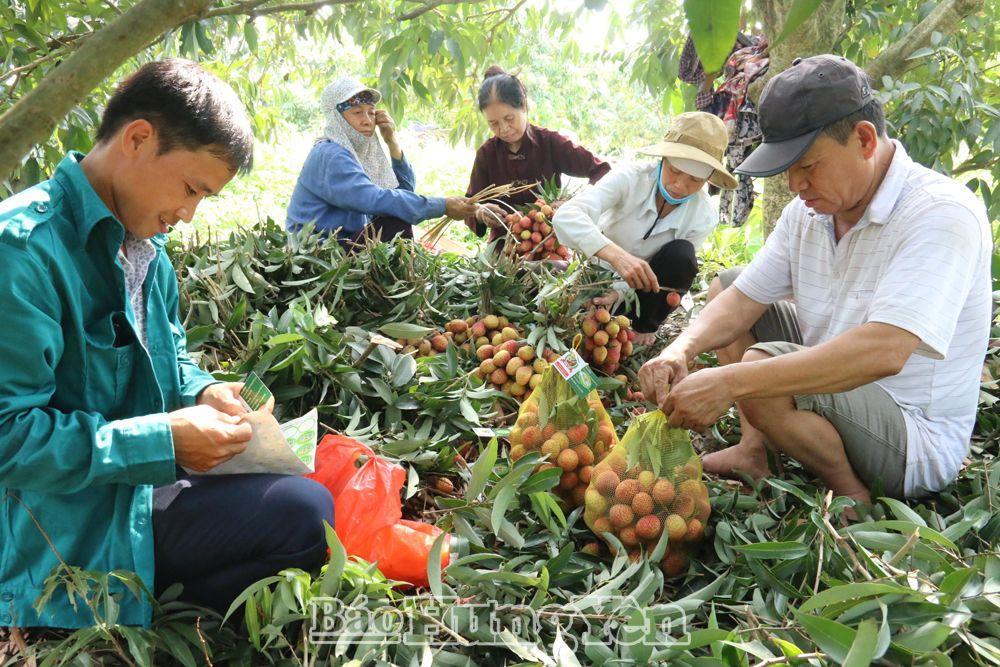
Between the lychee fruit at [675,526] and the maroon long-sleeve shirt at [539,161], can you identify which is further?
Result: the maroon long-sleeve shirt at [539,161]

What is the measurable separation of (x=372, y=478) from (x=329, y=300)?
3.25ft

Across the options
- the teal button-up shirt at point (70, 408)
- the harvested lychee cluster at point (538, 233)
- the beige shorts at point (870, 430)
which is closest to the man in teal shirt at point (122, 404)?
the teal button-up shirt at point (70, 408)

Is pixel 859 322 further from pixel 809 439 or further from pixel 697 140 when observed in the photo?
pixel 697 140

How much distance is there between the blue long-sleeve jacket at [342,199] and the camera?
3.23m

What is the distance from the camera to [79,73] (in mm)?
664

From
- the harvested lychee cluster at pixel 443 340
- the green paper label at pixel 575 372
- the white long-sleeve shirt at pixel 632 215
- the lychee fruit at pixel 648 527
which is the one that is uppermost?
the white long-sleeve shirt at pixel 632 215

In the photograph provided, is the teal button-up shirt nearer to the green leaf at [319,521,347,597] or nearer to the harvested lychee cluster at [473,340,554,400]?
the green leaf at [319,521,347,597]

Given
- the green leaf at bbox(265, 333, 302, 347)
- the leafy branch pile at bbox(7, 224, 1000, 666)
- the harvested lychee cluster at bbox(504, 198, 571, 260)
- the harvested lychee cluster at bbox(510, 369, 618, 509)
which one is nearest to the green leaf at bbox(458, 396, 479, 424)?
the leafy branch pile at bbox(7, 224, 1000, 666)

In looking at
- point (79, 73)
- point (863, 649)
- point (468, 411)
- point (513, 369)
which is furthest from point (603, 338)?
point (79, 73)

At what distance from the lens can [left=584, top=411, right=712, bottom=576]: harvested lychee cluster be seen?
4.81ft

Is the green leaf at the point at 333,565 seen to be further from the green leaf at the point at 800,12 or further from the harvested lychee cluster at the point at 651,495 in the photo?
the green leaf at the point at 800,12

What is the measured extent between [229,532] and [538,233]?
1.95 metres

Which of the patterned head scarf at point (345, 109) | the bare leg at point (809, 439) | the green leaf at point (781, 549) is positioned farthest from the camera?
the patterned head scarf at point (345, 109)

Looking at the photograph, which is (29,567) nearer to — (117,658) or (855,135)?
(117,658)
